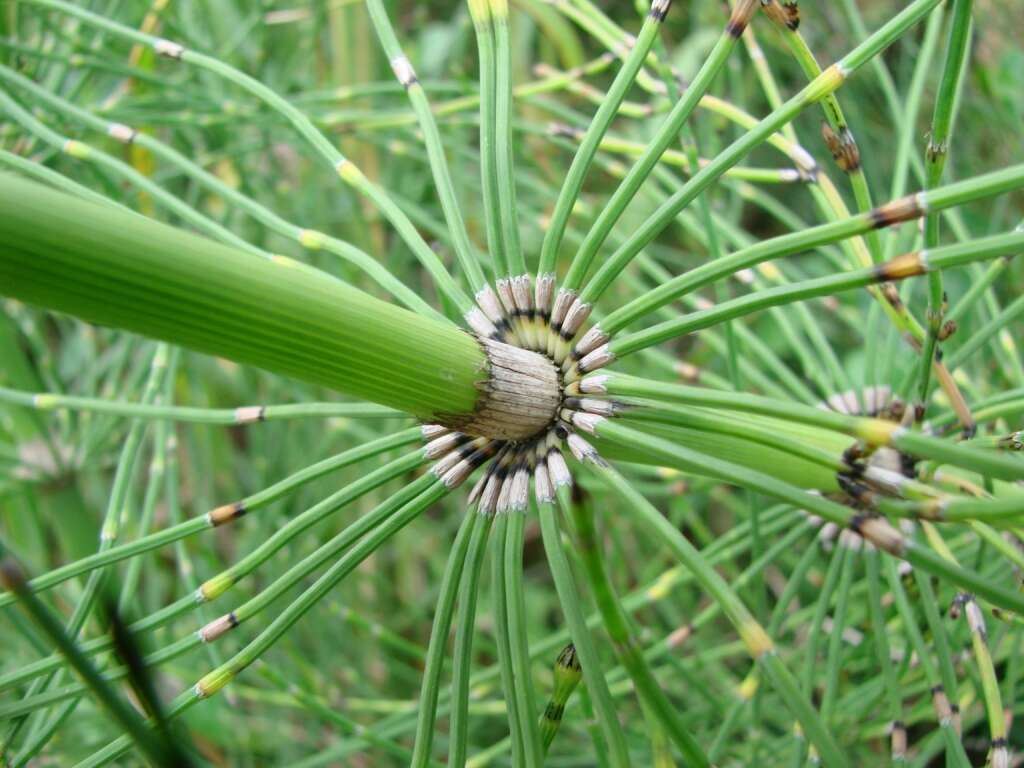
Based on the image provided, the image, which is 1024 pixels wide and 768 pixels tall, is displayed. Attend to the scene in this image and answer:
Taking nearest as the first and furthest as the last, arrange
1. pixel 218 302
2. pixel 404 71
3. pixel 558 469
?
pixel 218 302
pixel 558 469
pixel 404 71

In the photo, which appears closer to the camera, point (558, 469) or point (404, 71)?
point (558, 469)

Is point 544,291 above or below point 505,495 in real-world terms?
above

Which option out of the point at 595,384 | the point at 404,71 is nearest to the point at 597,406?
the point at 595,384

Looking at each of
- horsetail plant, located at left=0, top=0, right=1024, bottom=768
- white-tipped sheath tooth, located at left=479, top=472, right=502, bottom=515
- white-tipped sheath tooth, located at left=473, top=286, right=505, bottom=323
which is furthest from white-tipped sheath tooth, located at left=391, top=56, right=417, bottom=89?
white-tipped sheath tooth, located at left=479, top=472, right=502, bottom=515

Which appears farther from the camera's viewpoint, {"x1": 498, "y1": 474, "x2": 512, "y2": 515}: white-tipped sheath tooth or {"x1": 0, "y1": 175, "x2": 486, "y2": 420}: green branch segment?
{"x1": 498, "y1": 474, "x2": 512, "y2": 515}: white-tipped sheath tooth

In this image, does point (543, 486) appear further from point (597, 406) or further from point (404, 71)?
point (404, 71)

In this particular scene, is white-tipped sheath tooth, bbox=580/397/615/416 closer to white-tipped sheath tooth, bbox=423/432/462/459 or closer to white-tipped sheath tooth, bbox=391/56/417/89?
white-tipped sheath tooth, bbox=423/432/462/459
